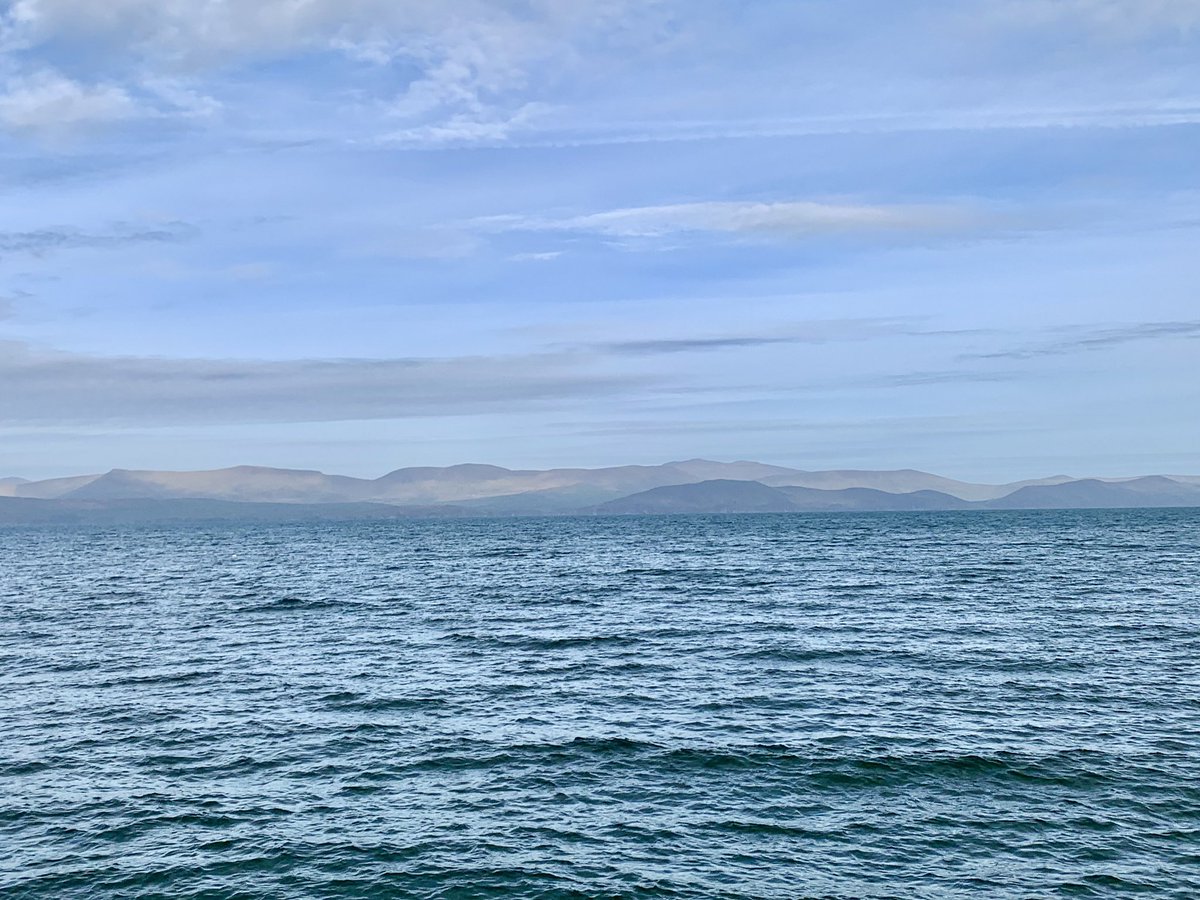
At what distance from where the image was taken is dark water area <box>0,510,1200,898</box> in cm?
2400

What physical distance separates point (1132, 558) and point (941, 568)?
2377 cm

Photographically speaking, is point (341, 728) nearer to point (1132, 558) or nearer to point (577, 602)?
point (577, 602)

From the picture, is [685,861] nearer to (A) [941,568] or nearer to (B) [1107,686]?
(B) [1107,686]

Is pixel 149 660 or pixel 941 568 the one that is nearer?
pixel 149 660

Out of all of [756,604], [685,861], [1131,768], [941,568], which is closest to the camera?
[685,861]

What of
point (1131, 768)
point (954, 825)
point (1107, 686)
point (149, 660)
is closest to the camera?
point (954, 825)

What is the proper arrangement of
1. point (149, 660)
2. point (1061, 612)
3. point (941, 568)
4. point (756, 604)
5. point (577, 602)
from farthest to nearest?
point (941, 568)
point (577, 602)
point (756, 604)
point (1061, 612)
point (149, 660)

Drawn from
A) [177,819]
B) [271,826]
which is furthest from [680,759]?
[177,819]

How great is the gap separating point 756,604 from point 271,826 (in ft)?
162

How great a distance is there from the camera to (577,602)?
76.4 m

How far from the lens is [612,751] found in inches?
1314

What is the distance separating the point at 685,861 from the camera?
24312 millimetres

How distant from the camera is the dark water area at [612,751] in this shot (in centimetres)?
2400

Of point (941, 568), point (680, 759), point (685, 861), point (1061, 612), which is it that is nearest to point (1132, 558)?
point (941, 568)
